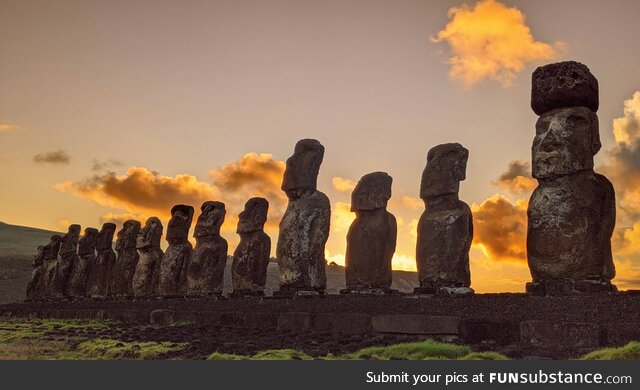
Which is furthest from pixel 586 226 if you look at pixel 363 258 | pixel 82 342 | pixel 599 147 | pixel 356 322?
pixel 82 342

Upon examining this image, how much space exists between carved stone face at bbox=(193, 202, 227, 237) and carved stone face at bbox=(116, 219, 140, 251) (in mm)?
5517

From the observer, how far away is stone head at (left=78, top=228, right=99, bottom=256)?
27.3 metres

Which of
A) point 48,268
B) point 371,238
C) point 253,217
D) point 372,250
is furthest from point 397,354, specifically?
point 48,268

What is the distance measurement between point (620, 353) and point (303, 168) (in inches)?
366

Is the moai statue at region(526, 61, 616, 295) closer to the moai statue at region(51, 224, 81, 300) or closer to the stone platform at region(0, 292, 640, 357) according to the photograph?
the stone platform at region(0, 292, 640, 357)

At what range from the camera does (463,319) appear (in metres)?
9.68

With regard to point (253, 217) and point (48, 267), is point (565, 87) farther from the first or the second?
point (48, 267)

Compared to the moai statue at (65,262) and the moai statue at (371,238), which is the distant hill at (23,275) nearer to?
the moai statue at (65,262)

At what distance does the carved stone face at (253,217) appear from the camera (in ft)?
56.3

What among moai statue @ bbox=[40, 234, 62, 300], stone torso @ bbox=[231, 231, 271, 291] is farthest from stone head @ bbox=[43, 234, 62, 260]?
stone torso @ bbox=[231, 231, 271, 291]

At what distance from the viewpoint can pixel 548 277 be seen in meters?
9.95

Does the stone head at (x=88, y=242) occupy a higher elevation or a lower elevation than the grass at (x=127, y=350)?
higher

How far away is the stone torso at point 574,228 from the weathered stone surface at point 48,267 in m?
23.8

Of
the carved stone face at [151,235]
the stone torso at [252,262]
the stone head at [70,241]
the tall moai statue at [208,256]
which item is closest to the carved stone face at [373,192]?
the stone torso at [252,262]
